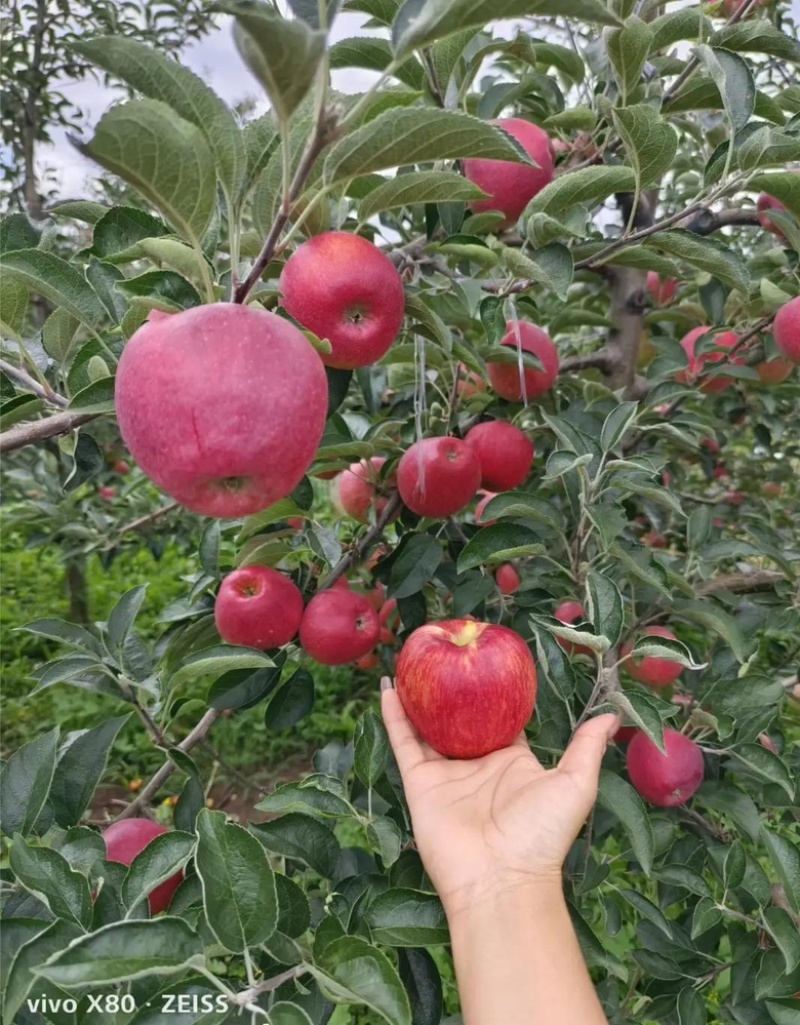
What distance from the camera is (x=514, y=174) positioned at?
1237 mm

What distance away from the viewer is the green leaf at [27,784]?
3.08 feet

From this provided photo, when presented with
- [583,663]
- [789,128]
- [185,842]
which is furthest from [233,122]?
[583,663]

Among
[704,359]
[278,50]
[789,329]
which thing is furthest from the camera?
[704,359]

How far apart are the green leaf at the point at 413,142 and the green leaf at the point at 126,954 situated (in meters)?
0.70

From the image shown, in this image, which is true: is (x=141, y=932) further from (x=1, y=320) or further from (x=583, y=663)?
(x=583, y=663)

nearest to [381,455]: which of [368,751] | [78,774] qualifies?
[368,751]

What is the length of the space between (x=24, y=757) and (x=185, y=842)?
10.5 inches

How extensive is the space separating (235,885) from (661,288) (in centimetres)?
201

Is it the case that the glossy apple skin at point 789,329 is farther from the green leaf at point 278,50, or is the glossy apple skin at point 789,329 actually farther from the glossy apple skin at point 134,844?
the glossy apple skin at point 134,844

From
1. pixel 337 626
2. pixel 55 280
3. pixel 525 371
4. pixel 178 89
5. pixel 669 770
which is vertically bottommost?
pixel 669 770

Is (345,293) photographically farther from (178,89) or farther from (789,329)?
(789,329)

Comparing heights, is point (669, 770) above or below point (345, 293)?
below

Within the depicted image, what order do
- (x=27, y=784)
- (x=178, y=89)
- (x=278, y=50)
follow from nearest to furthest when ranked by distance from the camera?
(x=278, y=50)
(x=178, y=89)
(x=27, y=784)

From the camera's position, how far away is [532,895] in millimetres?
901
